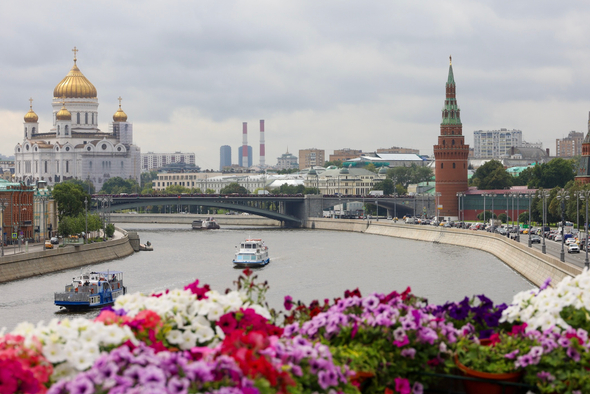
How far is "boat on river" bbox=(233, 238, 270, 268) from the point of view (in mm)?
47969

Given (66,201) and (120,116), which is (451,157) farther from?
(120,116)

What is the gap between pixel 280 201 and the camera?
97688 millimetres

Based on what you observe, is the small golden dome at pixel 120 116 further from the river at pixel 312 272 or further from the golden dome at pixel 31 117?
the river at pixel 312 272

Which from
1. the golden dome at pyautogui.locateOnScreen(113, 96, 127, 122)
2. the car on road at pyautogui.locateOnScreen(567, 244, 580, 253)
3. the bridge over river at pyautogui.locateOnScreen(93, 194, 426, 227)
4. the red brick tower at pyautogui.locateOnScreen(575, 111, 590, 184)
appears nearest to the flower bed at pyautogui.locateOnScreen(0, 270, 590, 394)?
the car on road at pyautogui.locateOnScreen(567, 244, 580, 253)

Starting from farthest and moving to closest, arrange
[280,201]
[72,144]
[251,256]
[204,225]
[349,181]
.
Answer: [72,144] < [349,181] < [280,201] < [204,225] < [251,256]

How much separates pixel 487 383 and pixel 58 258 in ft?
134

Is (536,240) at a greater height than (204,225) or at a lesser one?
greater

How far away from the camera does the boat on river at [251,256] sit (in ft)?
157

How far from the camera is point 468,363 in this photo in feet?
22.1

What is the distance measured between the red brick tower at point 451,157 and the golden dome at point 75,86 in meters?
72.8

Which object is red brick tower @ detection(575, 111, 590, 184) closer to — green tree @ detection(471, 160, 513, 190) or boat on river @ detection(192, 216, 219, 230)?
green tree @ detection(471, 160, 513, 190)

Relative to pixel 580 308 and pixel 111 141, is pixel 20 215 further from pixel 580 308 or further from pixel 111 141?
pixel 111 141

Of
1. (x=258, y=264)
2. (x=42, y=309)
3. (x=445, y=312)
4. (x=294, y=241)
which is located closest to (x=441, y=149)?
(x=294, y=241)

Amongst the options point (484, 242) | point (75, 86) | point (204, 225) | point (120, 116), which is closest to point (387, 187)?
point (204, 225)
